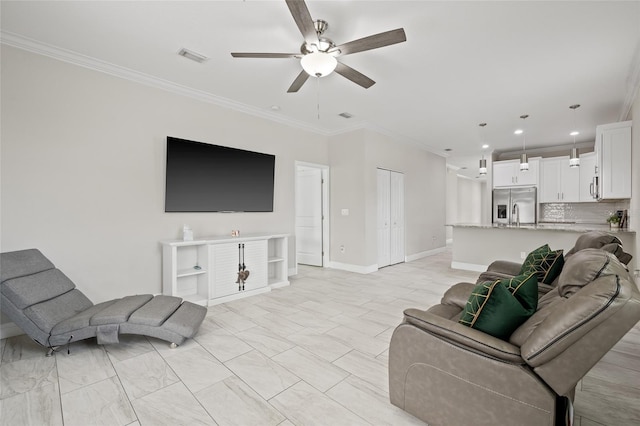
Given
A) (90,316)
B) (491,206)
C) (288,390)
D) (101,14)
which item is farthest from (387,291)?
Result: (491,206)

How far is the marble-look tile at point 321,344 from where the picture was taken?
8.14ft

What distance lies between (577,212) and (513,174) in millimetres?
1728

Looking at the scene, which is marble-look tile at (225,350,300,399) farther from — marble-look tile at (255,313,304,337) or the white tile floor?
→ marble-look tile at (255,313,304,337)

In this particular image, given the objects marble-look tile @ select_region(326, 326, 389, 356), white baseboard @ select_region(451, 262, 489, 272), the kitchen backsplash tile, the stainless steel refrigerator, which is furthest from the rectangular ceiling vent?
the kitchen backsplash tile

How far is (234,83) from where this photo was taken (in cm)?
381

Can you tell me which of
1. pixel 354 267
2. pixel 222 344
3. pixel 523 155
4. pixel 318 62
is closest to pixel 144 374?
pixel 222 344

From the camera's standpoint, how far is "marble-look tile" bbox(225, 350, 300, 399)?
6.59 feet

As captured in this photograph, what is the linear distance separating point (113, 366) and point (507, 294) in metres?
2.82

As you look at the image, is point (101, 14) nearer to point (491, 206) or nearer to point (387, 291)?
point (387, 291)

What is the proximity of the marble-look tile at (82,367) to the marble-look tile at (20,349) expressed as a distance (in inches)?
8.2

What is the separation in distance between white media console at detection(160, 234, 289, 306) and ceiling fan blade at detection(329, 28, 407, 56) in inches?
106

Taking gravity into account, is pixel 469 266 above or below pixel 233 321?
above

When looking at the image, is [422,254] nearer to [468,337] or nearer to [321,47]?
[321,47]

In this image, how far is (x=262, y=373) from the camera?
2191 millimetres
